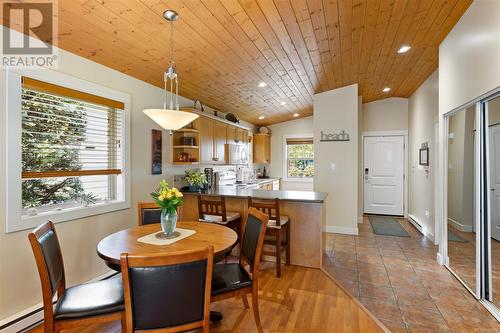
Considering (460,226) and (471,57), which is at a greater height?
(471,57)

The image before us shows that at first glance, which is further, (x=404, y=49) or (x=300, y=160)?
(x=300, y=160)

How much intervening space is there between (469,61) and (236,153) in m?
3.92

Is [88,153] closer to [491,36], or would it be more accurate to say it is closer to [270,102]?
[270,102]

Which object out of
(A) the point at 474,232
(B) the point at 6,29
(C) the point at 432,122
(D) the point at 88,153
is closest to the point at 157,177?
(D) the point at 88,153

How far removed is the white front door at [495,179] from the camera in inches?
91.0

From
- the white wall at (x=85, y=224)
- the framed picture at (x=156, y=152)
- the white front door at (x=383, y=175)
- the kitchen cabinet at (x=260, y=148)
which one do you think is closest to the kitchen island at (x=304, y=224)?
the framed picture at (x=156, y=152)

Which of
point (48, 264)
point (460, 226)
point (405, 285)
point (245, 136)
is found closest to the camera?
point (48, 264)

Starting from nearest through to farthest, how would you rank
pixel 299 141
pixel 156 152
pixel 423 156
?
pixel 156 152, pixel 423 156, pixel 299 141

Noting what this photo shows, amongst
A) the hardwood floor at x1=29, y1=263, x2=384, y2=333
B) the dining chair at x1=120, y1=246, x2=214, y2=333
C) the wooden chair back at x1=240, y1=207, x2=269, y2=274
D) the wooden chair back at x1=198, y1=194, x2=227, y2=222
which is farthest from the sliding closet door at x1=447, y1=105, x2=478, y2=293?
the dining chair at x1=120, y1=246, x2=214, y2=333

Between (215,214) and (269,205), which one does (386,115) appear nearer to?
(269,205)

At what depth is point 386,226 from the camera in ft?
17.9

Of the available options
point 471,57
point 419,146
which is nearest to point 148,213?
point 471,57

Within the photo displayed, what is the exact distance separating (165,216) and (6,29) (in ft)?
5.96

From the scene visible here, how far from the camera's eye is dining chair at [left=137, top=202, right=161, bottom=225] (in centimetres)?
270
